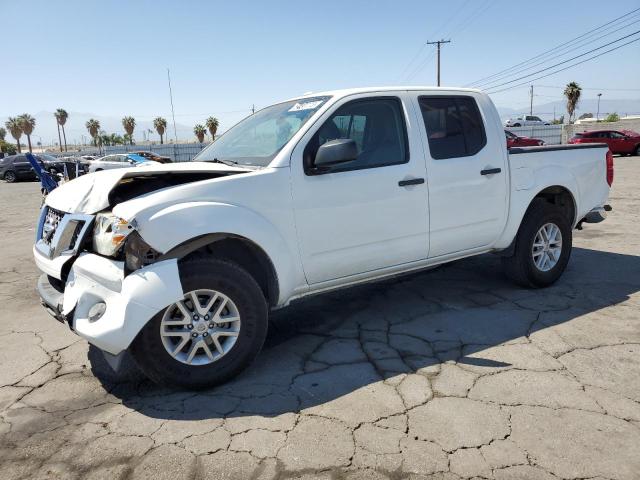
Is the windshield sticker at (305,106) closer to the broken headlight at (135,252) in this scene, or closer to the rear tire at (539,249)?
the broken headlight at (135,252)

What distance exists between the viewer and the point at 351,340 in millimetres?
3869

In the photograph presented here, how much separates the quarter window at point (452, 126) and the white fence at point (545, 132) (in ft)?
111

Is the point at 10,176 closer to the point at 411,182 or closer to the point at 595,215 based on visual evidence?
the point at 411,182

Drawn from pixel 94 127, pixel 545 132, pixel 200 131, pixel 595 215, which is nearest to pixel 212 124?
pixel 200 131

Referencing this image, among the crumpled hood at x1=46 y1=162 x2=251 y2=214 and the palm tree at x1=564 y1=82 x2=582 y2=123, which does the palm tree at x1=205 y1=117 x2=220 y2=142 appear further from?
the crumpled hood at x1=46 y1=162 x2=251 y2=214

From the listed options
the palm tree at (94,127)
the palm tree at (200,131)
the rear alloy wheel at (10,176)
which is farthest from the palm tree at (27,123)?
the rear alloy wheel at (10,176)

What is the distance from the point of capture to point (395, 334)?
155 inches

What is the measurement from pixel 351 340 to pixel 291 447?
1.41 metres

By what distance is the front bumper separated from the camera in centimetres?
279

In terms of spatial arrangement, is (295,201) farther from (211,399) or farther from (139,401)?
(139,401)

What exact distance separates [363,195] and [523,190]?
1827 mm

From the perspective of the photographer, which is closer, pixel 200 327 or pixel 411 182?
pixel 200 327

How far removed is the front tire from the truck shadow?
172 mm

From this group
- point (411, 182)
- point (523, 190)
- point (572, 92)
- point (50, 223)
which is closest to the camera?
point (50, 223)
